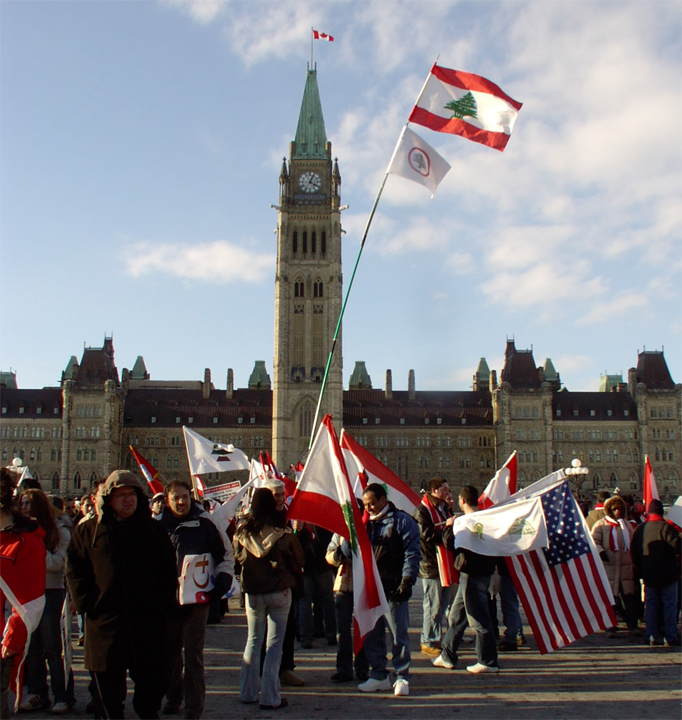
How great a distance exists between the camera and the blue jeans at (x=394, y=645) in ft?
26.5

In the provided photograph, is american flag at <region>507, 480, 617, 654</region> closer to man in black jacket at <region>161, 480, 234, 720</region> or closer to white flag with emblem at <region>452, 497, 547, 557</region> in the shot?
white flag with emblem at <region>452, 497, 547, 557</region>

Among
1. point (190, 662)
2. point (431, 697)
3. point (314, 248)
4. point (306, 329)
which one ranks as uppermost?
point (314, 248)

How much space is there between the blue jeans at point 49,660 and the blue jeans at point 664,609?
7.55 metres

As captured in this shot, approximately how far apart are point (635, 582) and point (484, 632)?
13.8 ft

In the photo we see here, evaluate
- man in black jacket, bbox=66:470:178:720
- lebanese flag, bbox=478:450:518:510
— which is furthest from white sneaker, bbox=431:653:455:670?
man in black jacket, bbox=66:470:178:720

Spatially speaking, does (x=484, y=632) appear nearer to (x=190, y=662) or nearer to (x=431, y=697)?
(x=431, y=697)

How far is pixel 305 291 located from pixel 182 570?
2930 inches

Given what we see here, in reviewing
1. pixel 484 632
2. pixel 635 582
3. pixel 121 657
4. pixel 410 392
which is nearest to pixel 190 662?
pixel 121 657

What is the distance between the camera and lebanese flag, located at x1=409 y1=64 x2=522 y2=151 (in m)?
11.1

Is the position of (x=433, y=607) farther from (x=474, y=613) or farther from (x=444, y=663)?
(x=474, y=613)

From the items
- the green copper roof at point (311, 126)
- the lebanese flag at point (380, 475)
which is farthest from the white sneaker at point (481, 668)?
the green copper roof at point (311, 126)

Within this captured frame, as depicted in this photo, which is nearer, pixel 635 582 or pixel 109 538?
pixel 109 538

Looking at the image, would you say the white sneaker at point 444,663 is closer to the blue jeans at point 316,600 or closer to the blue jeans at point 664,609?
the blue jeans at point 316,600

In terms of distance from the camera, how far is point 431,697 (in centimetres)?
776
